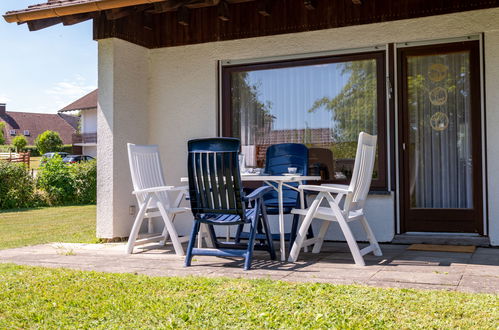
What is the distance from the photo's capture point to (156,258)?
5180 mm

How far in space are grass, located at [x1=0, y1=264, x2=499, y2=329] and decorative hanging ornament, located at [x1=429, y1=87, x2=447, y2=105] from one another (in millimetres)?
3390

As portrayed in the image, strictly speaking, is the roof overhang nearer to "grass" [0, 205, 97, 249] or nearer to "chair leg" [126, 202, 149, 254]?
"chair leg" [126, 202, 149, 254]

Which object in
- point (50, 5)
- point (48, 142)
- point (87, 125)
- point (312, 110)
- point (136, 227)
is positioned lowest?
point (136, 227)

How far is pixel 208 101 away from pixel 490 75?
3.40 meters

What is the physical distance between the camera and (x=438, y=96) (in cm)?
632

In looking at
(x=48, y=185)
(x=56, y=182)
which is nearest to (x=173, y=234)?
(x=48, y=185)

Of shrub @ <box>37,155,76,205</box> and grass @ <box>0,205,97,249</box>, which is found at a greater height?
shrub @ <box>37,155,76,205</box>

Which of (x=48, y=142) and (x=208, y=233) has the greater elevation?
(x=48, y=142)

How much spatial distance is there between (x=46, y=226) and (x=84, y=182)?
220 inches

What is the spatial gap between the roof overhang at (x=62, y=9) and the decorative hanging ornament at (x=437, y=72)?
3246 mm

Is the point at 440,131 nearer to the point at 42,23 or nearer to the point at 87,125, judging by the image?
the point at 42,23

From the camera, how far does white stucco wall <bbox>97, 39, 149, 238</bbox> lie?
6699mm

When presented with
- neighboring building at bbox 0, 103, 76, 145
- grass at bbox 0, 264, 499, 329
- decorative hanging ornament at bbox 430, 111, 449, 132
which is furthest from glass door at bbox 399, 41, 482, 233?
neighboring building at bbox 0, 103, 76, 145

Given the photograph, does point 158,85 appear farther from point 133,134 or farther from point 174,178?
point 174,178
